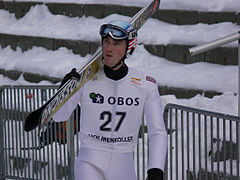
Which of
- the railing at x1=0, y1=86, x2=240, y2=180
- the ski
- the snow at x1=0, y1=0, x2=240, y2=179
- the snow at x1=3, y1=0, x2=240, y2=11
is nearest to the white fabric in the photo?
the ski

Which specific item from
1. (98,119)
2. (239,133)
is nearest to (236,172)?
(239,133)

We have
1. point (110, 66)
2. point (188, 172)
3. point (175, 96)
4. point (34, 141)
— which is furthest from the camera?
point (175, 96)

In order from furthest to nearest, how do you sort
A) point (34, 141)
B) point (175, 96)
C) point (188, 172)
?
point (175, 96) → point (34, 141) → point (188, 172)

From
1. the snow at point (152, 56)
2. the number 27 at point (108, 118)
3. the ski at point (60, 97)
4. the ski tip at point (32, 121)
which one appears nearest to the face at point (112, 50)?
the ski at point (60, 97)

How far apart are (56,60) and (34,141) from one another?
459cm

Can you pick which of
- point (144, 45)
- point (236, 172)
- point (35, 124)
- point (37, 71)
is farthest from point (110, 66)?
point (37, 71)

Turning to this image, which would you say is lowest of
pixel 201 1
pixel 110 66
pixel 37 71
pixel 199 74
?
pixel 37 71

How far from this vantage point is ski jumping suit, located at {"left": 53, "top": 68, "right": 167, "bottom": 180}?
14.9 ft

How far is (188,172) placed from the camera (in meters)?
6.02

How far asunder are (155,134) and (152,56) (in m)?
6.39

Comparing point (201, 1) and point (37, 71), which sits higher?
point (201, 1)

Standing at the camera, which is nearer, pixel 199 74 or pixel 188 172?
pixel 188 172

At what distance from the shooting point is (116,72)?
461 centimetres

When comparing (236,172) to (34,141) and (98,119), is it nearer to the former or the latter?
(98,119)
